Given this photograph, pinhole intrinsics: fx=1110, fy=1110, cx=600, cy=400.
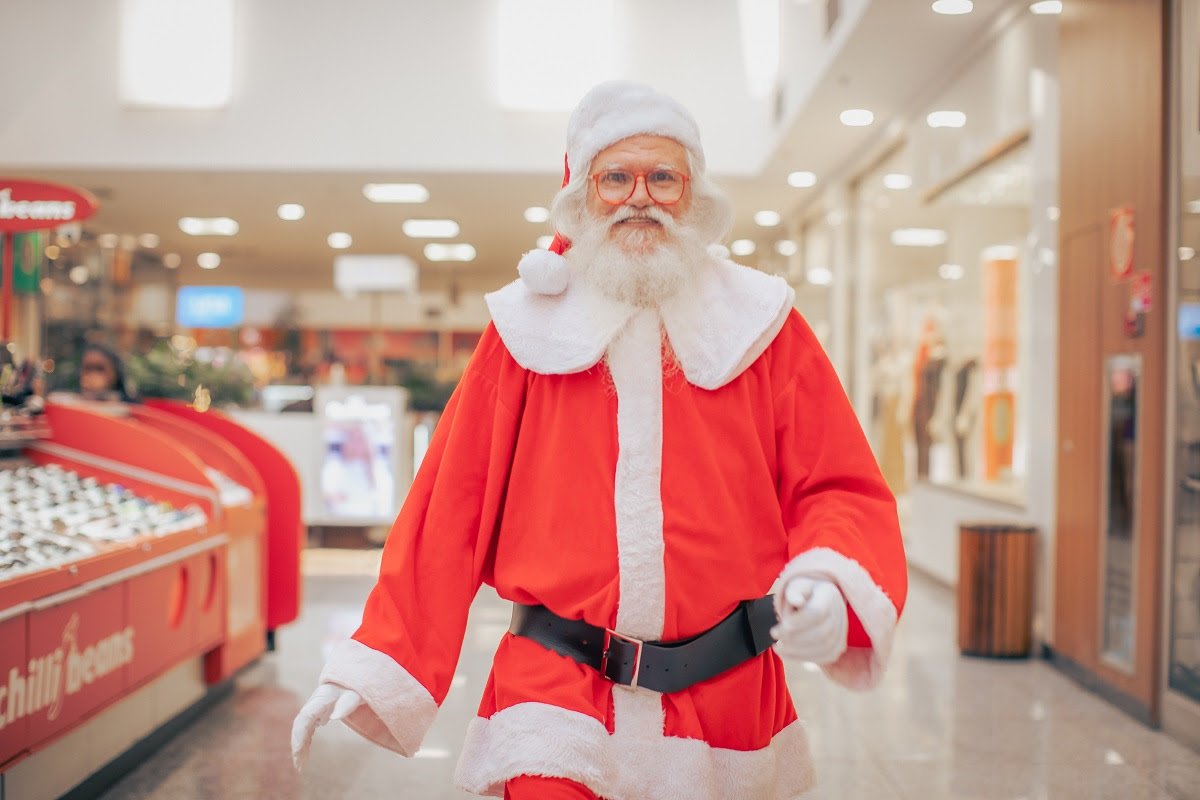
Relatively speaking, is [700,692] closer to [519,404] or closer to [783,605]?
[783,605]

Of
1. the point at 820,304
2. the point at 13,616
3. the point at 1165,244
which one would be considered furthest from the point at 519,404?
the point at 820,304

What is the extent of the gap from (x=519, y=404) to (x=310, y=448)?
7.57 meters

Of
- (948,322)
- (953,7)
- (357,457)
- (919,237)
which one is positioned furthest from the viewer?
(357,457)

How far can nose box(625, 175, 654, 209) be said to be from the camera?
1.83 m

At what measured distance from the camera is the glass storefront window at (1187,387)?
13.0 feet

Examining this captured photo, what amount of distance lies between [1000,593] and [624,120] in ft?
13.8

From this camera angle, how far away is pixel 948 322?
308 inches

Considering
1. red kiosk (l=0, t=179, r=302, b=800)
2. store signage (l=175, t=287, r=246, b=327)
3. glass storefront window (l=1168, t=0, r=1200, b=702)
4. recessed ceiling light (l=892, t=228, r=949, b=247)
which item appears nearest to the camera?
red kiosk (l=0, t=179, r=302, b=800)

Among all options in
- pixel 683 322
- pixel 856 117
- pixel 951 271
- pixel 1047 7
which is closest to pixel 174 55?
pixel 856 117

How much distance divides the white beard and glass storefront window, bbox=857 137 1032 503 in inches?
181

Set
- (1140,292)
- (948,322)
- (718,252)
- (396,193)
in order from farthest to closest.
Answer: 1. (396,193)
2. (948,322)
3. (1140,292)
4. (718,252)

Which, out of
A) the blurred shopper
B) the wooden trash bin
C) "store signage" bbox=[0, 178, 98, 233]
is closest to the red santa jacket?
"store signage" bbox=[0, 178, 98, 233]

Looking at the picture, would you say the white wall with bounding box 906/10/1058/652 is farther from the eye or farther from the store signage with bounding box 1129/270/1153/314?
the eye

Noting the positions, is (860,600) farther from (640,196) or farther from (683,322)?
(640,196)
